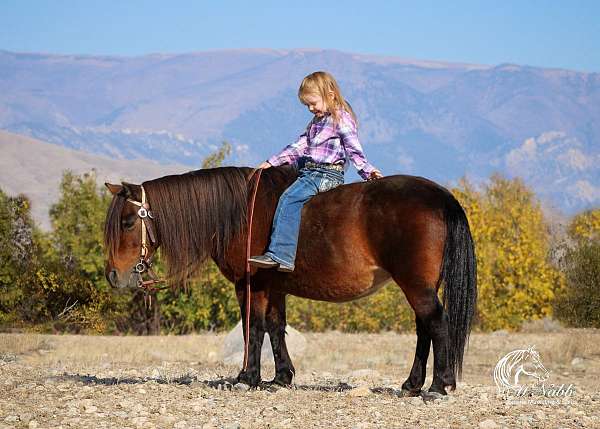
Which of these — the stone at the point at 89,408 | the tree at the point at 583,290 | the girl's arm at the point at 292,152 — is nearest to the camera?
the stone at the point at 89,408

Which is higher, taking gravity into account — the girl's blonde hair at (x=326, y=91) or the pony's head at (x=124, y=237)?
the girl's blonde hair at (x=326, y=91)

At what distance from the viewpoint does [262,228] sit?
877cm

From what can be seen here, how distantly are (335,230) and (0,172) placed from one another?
451 feet

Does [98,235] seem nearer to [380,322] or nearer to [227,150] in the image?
[227,150]

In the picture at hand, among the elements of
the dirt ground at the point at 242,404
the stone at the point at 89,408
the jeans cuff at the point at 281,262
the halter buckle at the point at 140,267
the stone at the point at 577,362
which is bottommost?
the stone at the point at 577,362

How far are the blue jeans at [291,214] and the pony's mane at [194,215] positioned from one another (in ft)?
1.79

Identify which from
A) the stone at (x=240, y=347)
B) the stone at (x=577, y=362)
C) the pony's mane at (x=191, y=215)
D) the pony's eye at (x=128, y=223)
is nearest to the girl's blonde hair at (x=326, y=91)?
the pony's mane at (x=191, y=215)

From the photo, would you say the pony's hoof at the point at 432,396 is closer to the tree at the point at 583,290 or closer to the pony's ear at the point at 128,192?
the pony's ear at the point at 128,192

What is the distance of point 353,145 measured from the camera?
8.63 m

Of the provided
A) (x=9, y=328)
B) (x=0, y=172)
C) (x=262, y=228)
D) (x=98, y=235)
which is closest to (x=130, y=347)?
(x=9, y=328)

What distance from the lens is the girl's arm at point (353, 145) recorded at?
8.62 metres

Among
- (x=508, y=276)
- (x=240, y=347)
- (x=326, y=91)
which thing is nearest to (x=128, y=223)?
(x=326, y=91)

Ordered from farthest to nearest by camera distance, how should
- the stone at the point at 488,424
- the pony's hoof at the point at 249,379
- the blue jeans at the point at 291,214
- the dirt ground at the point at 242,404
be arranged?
the pony's hoof at the point at 249,379
the blue jeans at the point at 291,214
the dirt ground at the point at 242,404
the stone at the point at 488,424

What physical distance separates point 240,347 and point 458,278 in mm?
9175
